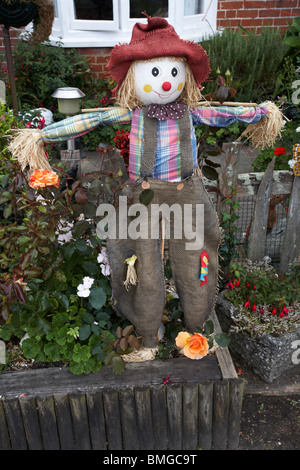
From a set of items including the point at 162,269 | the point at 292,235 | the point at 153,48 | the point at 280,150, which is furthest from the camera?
the point at 280,150

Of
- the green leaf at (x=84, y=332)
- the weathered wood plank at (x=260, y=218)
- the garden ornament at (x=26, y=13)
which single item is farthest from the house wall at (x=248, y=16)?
the green leaf at (x=84, y=332)

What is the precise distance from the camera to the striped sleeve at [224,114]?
2.06 meters

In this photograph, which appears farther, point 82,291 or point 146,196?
point 82,291

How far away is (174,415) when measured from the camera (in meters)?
1.94

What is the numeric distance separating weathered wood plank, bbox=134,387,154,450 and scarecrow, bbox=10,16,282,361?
0.76 ft

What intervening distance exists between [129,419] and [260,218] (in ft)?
4.92

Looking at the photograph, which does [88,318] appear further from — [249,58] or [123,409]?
[249,58]

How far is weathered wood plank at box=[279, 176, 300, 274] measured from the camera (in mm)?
2744

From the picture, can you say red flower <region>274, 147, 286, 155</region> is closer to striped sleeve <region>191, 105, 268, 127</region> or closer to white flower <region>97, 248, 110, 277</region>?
striped sleeve <region>191, 105, 268, 127</region>

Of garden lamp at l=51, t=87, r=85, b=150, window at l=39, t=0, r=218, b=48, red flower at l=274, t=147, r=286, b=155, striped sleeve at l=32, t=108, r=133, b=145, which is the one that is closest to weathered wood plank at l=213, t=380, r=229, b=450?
striped sleeve at l=32, t=108, r=133, b=145

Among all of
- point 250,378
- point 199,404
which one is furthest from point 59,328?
point 250,378
